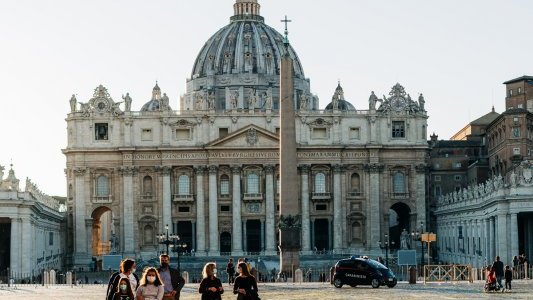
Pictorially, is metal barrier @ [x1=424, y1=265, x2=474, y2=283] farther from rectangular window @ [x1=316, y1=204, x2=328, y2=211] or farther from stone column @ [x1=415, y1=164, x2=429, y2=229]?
rectangular window @ [x1=316, y1=204, x2=328, y2=211]

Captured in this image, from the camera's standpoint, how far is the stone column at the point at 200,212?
12275 cm

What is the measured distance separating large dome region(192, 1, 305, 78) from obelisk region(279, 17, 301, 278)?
9693 cm

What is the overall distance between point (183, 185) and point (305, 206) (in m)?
12.0

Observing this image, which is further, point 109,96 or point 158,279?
point 109,96

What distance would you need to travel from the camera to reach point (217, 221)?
407ft

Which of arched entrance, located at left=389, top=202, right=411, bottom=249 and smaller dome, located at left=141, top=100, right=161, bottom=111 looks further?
smaller dome, located at left=141, top=100, right=161, bottom=111

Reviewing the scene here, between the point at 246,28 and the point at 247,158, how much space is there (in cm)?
4794

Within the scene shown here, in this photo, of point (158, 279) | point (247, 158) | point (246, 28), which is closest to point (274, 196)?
point (247, 158)

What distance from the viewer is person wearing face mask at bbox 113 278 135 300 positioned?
24.3m

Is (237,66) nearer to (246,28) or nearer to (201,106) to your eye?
(246,28)

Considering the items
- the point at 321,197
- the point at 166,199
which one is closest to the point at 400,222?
the point at 321,197

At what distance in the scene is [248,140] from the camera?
4860 inches

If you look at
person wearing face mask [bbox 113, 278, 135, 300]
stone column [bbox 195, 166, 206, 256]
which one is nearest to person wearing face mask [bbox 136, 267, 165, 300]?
person wearing face mask [bbox 113, 278, 135, 300]

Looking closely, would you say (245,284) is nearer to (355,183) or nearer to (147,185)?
(147,185)
